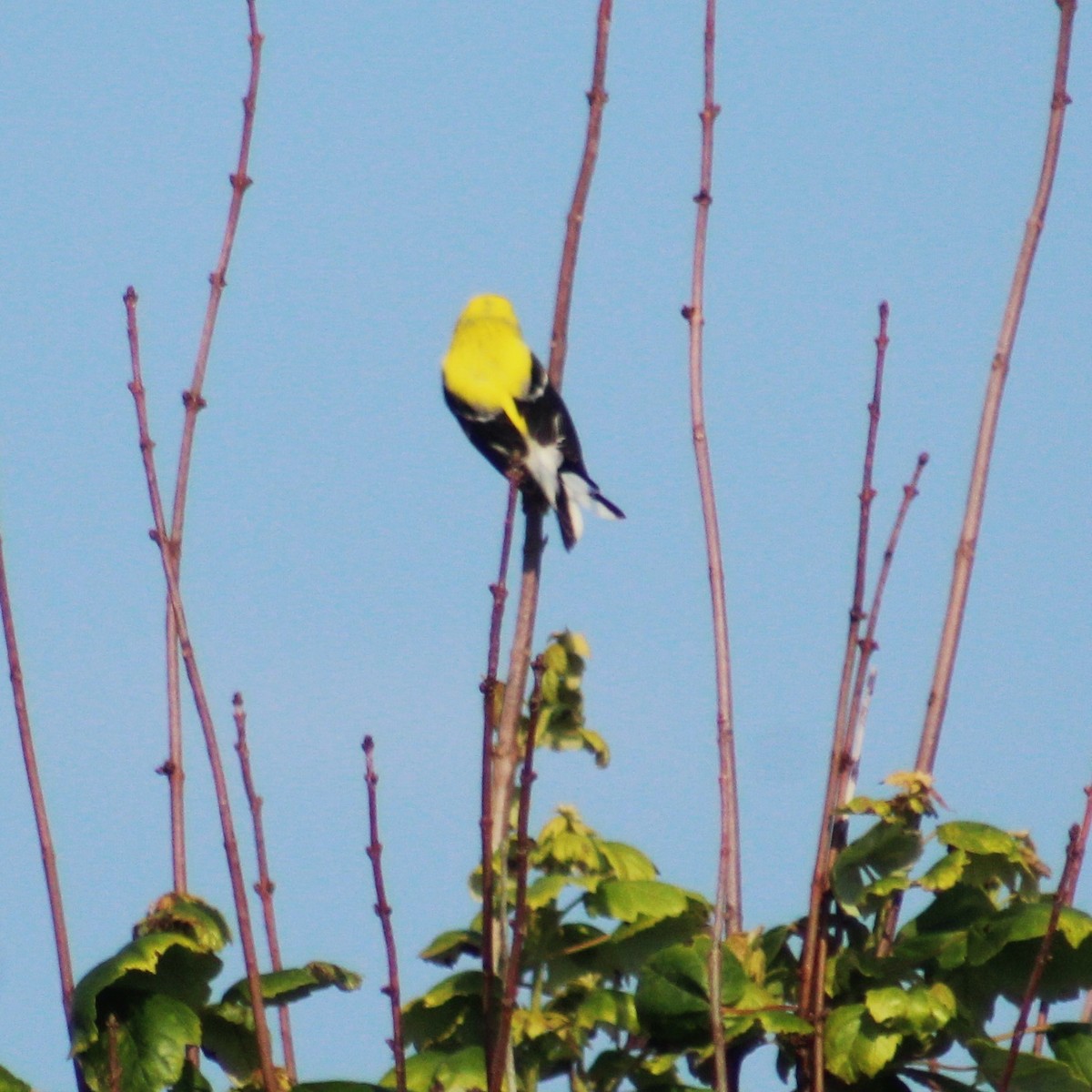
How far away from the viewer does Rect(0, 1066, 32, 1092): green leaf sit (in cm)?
230

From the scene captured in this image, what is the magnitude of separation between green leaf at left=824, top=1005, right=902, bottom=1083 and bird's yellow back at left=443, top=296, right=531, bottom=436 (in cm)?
385

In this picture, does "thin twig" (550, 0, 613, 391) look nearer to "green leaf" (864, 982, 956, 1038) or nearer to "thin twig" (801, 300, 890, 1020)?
"thin twig" (801, 300, 890, 1020)

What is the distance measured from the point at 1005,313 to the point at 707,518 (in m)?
0.79

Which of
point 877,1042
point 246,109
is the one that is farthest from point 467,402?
point 877,1042

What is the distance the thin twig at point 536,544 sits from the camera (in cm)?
301

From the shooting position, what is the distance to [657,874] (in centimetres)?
286

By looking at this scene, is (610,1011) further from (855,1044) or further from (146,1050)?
(146,1050)

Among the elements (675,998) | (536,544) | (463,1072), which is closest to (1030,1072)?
(675,998)

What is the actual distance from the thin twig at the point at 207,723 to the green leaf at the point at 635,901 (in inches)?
21.0

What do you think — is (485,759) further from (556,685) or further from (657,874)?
(556,685)

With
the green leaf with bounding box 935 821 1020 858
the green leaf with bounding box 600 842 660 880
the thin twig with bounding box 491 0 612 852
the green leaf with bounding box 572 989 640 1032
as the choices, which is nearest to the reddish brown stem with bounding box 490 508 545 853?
the thin twig with bounding box 491 0 612 852

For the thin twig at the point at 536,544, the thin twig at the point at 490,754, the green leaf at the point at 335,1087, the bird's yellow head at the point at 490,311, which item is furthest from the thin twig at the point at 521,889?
the bird's yellow head at the point at 490,311

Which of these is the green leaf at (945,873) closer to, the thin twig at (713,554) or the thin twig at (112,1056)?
the thin twig at (713,554)

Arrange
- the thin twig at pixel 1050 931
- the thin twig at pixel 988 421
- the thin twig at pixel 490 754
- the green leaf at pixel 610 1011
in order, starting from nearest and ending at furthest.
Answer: the thin twig at pixel 490 754 → the thin twig at pixel 1050 931 → the green leaf at pixel 610 1011 → the thin twig at pixel 988 421
